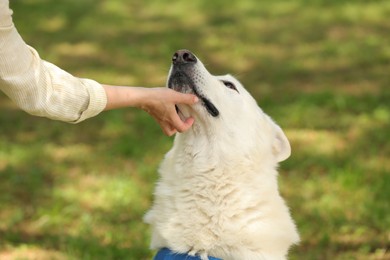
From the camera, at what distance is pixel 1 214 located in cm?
645

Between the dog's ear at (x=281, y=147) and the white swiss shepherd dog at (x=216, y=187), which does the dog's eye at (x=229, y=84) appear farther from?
the dog's ear at (x=281, y=147)

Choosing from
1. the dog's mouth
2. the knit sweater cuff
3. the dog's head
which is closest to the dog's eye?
the dog's head

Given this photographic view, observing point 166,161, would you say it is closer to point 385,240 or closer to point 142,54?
point 385,240

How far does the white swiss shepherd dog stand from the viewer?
404 centimetres

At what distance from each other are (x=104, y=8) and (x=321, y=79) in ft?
21.3

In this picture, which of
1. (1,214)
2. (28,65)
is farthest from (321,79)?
(28,65)

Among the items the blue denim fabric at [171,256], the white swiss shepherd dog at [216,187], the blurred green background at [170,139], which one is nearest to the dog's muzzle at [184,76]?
Result: the white swiss shepherd dog at [216,187]

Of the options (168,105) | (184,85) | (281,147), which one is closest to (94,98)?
(168,105)

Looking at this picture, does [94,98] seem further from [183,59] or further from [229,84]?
[229,84]

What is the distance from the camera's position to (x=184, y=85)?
13.6ft

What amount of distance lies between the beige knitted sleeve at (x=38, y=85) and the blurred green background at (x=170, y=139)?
2.19 metres

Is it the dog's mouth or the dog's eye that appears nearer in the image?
the dog's mouth

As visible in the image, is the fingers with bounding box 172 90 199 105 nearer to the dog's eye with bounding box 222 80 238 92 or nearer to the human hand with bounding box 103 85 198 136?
the human hand with bounding box 103 85 198 136

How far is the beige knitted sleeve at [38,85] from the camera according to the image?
3268 millimetres
